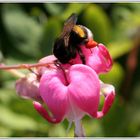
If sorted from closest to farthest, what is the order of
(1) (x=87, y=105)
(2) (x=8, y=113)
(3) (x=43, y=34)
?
(1) (x=87, y=105) → (2) (x=8, y=113) → (3) (x=43, y=34)

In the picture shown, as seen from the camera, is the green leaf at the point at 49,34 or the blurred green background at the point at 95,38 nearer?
the blurred green background at the point at 95,38

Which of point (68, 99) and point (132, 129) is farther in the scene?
point (132, 129)

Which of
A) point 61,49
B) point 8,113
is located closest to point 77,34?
point 61,49

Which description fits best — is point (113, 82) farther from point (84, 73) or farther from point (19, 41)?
point (84, 73)

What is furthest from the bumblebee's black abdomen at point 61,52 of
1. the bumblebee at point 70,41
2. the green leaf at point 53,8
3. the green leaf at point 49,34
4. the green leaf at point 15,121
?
the green leaf at point 53,8

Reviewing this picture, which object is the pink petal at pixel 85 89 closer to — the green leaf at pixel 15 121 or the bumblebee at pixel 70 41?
the bumblebee at pixel 70 41
